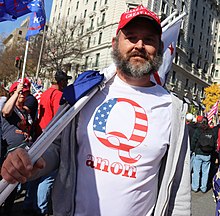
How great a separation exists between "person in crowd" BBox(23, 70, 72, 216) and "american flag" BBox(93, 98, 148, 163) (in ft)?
8.78

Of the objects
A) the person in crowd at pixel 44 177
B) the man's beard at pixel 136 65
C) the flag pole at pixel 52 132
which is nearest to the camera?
the flag pole at pixel 52 132

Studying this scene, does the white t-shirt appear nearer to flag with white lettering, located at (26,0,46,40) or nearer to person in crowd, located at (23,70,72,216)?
person in crowd, located at (23,70,72,216)

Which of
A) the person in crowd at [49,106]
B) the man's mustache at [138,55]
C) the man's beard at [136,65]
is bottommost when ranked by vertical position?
the man's beard at [136,65]

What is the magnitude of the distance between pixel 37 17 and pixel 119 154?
14.7 ft

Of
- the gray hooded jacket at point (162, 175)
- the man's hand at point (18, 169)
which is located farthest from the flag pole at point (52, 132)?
the gray hooded jacket at point (162, 175)

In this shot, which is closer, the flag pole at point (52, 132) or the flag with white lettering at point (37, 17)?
the flag pole at point (52, 132)

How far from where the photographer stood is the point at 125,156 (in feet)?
5.54

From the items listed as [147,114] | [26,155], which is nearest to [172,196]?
[147,114]

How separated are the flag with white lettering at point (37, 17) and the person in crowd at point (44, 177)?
3.96 feet

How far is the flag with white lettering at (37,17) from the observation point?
5043mm

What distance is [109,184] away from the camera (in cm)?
166

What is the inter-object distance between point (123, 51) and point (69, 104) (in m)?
0.48

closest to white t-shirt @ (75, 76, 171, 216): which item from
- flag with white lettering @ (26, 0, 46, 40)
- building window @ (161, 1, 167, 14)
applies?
flag with white lettering @ (26, 0, 46, 40)

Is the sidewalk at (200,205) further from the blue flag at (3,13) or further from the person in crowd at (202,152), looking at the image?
the blue flag at (3,13)
